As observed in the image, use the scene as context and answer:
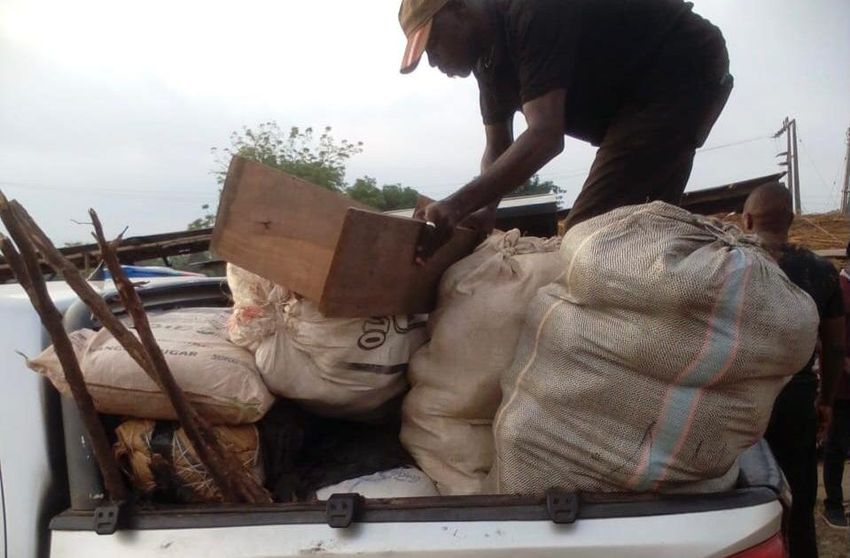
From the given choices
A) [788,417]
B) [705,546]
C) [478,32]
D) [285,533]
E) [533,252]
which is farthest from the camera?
[788,417]

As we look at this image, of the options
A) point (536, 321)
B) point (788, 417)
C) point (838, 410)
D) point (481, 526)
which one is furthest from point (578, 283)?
point (838, 410)

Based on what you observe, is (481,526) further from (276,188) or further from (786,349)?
(276,188)

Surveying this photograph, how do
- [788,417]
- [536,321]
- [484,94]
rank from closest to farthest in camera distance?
[536,321], [484,94], [788,417]

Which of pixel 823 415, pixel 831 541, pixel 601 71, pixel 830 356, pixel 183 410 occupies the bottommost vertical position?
pixel 831 541

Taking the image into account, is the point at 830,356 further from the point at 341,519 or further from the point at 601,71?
the point at 341,519

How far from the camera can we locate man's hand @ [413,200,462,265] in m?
2.01

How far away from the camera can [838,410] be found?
491 centimetres

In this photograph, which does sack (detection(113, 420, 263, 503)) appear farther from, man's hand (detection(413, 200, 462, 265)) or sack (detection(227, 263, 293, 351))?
man's hand (detection(413, 200, 462, 265))

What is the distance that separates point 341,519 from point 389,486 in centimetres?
32

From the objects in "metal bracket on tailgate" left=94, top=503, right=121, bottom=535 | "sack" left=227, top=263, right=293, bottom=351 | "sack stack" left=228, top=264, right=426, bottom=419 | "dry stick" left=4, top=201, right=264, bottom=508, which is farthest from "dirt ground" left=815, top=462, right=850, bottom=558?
"metal bracket on tailgate" left=94, top=503, right=121, bottom=535

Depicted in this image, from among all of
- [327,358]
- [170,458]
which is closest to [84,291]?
[170,458]

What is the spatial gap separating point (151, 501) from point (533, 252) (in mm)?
1113

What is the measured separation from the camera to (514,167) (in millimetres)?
2309

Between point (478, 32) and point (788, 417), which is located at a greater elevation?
point (478, 32)
